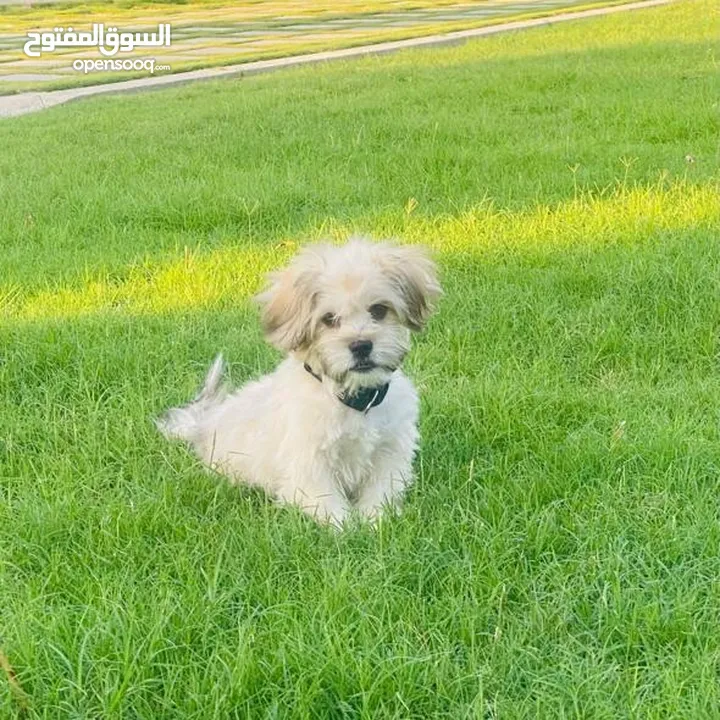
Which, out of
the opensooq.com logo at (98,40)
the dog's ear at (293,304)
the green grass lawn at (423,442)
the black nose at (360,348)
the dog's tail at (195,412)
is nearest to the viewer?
the green grass lawn at (423,442)

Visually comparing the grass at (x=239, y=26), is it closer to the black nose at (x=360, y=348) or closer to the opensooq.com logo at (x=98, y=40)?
the opensooq.com logo at (x=98, y=40)

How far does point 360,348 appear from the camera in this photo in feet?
9.64

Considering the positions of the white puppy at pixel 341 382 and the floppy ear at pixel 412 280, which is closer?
the white puppy at pixel 341 382

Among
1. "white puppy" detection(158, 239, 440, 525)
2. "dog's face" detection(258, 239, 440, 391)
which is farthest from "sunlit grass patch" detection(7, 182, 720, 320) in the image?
"dog's face" detection(258, 239, 440, 391)

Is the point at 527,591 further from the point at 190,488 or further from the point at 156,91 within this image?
the point at 156,91

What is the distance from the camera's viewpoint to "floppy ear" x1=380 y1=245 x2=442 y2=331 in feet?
10.2

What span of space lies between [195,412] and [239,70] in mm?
12295

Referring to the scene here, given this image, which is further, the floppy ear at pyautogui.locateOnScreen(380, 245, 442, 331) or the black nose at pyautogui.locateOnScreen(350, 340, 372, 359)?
the floppy ear at pyautogui.locateOnScreen(380, 245, 442, 331)

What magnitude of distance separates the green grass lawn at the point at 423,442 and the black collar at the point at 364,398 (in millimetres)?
330

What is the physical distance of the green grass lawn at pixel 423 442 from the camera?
2311 millimetres

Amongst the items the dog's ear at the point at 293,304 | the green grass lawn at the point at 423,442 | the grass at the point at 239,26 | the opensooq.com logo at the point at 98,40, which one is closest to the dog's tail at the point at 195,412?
the green grass lawn at the point at 423,442

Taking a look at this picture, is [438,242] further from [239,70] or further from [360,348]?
[239,70]

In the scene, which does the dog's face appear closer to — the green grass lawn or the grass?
the green grass lawn

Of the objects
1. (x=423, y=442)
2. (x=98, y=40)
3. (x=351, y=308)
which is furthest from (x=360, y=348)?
(x=98, y=40)
